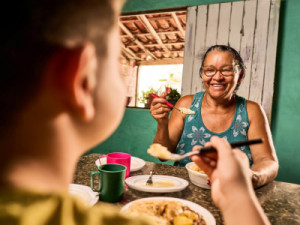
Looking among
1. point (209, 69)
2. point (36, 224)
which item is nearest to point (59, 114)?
point (36, 224)

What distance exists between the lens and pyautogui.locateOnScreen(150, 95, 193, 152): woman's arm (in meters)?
1.89

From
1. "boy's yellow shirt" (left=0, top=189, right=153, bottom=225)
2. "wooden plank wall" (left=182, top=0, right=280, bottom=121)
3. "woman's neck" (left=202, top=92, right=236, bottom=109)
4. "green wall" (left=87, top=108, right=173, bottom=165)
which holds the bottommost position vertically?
"green wall" (left=87, top=108, right=173, bottom=165)

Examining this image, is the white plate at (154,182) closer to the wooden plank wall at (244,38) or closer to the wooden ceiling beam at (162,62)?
the wooden plank wall at (244,38)

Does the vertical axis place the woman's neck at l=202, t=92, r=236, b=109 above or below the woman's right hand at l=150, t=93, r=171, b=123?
above

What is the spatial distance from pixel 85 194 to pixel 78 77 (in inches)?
31.5

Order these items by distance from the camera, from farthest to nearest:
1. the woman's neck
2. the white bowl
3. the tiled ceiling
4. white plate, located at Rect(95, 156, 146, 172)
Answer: the tiled ceiling → the woman's neck → white plate, located at Rect(95, 156, 146, 172) → the white bowl

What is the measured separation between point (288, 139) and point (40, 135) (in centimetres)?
314

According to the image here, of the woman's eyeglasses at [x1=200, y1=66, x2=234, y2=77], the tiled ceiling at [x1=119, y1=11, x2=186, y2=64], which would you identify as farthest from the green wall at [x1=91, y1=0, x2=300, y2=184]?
the tiled ceiling at [x1=119, y1=11, x2=186, y2=64]

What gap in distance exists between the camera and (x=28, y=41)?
0.37 metres

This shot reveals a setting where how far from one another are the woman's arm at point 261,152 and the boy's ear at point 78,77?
3.41 feet

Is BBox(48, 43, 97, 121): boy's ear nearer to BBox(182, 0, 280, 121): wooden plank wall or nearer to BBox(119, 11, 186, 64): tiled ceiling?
BBox(182, 0, 280, 121): wooden plank wall

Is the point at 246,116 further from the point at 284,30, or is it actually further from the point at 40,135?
the point at 40,135

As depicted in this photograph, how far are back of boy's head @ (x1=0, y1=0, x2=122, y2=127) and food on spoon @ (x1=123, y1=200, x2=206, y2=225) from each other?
2.18ft

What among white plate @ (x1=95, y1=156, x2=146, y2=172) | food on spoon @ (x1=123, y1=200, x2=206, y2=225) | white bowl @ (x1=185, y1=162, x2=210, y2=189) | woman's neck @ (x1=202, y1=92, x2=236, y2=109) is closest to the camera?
food on spoon @ (x1=123, y1=200, x2=206, y2=225)
